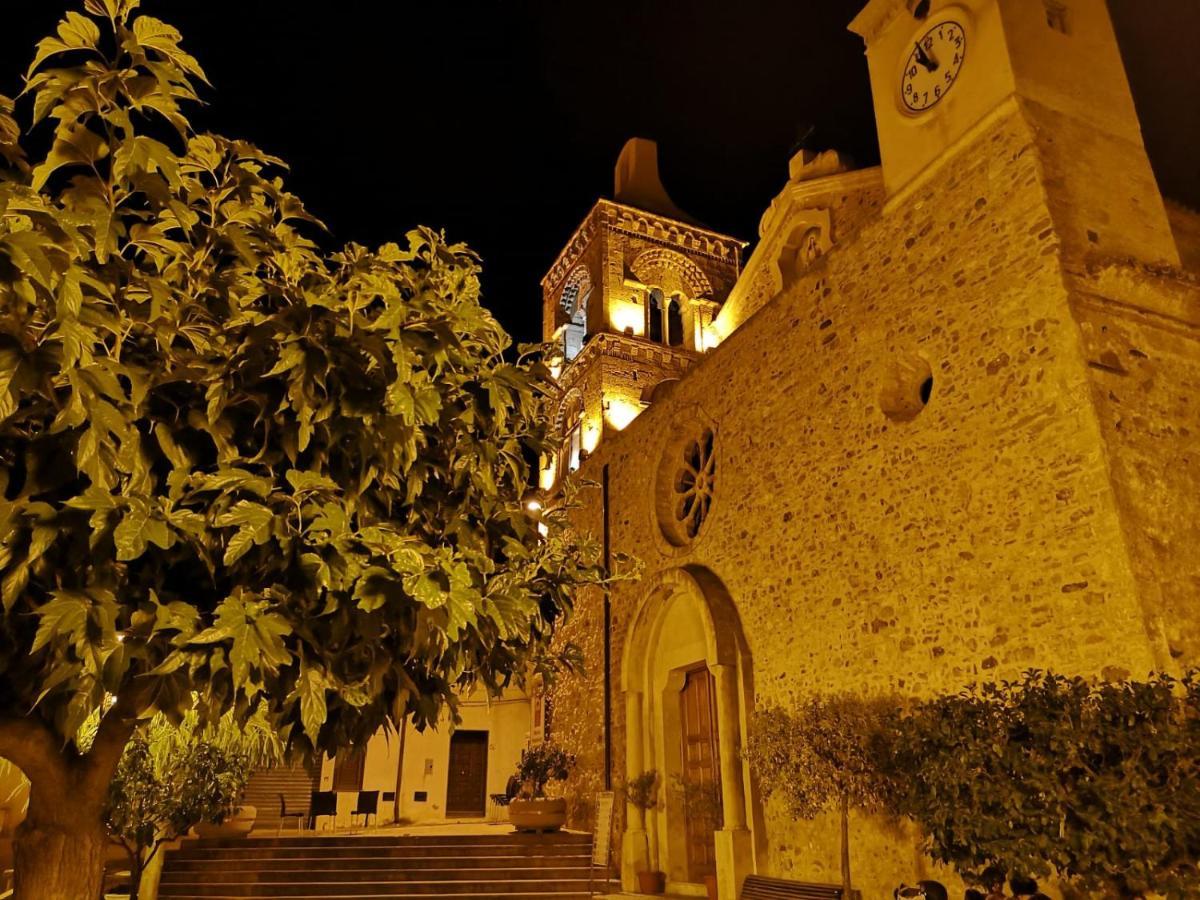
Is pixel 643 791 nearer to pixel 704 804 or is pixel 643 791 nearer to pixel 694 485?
pixel 704 804

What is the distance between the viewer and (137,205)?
3.68 metres

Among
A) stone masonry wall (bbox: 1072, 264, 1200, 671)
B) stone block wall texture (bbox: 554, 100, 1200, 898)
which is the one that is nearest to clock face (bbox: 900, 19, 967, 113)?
stone block wall texture (bbox: 554, 100, 1200, 898)

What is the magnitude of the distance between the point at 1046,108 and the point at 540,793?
12084 mm

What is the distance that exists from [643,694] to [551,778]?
3.01 metres

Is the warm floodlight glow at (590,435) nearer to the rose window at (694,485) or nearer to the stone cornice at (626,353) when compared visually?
the stone cornice at (626,353)

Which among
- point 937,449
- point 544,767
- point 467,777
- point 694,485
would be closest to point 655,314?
point 694,485

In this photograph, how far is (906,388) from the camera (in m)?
8.41

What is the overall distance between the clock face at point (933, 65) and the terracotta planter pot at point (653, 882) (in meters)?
9.62

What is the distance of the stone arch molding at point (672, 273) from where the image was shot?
2483cm

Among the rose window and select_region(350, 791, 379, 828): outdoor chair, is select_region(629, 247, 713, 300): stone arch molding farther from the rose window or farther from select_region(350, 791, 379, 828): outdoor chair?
select_region(350, 791, 379, 828): outdoor chair

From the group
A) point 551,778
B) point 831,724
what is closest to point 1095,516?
point 831,724

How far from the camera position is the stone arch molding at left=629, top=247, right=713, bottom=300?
24828 millimetres

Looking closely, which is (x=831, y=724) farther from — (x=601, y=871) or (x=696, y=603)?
(x=601, y=871)

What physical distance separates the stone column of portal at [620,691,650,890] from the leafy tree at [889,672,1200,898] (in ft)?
21.1
